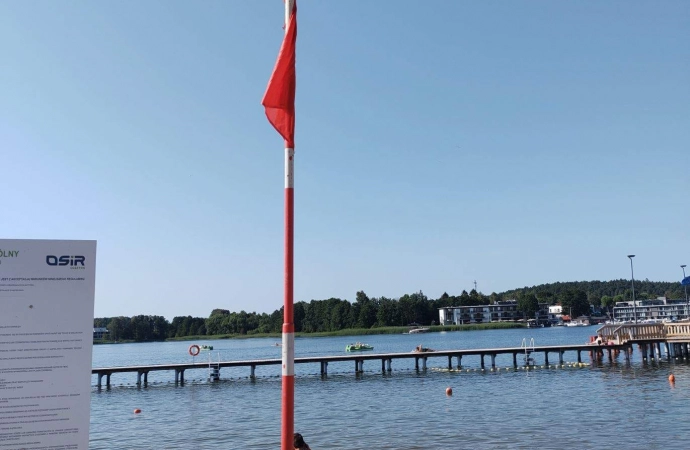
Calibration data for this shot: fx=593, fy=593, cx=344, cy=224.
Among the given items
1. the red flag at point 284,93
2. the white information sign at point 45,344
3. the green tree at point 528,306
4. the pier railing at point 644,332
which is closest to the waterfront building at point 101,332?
the green tree at point 528,306

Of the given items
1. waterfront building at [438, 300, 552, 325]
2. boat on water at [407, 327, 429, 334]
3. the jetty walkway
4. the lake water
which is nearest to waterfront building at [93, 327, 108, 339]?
boat on water at [407, 327, 429, 334]

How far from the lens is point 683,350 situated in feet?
157

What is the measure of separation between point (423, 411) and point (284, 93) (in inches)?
949

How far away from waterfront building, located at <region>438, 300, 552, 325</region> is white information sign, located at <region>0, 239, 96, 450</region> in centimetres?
18244

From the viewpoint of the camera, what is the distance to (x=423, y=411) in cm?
2898

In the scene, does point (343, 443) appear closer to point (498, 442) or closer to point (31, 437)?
point (498, 442)

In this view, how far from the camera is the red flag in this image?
7922 millimetres

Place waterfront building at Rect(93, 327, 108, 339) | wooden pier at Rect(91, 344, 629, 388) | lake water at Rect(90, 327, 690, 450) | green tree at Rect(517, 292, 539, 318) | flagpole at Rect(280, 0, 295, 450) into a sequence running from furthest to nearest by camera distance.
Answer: green tree at Rect(517, 292, 539, 318), waterfront building at Rect(93, 327, 108, 339), wooden pier at Rect(91, 344, 629, 388), lake water at Rect(90, 327, 690, 450), flagpole at Rect(280, 0, 295, 450)

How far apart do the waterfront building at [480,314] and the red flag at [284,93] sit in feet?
596

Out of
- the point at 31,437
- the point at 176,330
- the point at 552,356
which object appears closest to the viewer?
the point at 31,437

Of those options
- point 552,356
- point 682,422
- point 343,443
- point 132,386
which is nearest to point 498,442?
point 343,443

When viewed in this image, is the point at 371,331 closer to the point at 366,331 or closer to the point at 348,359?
the point at 366,331

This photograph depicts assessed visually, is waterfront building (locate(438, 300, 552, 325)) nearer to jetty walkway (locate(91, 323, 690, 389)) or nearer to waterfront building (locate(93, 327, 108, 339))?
waterfront building (locate(93, 327, 108, 339))

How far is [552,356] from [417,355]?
18.0 metres
